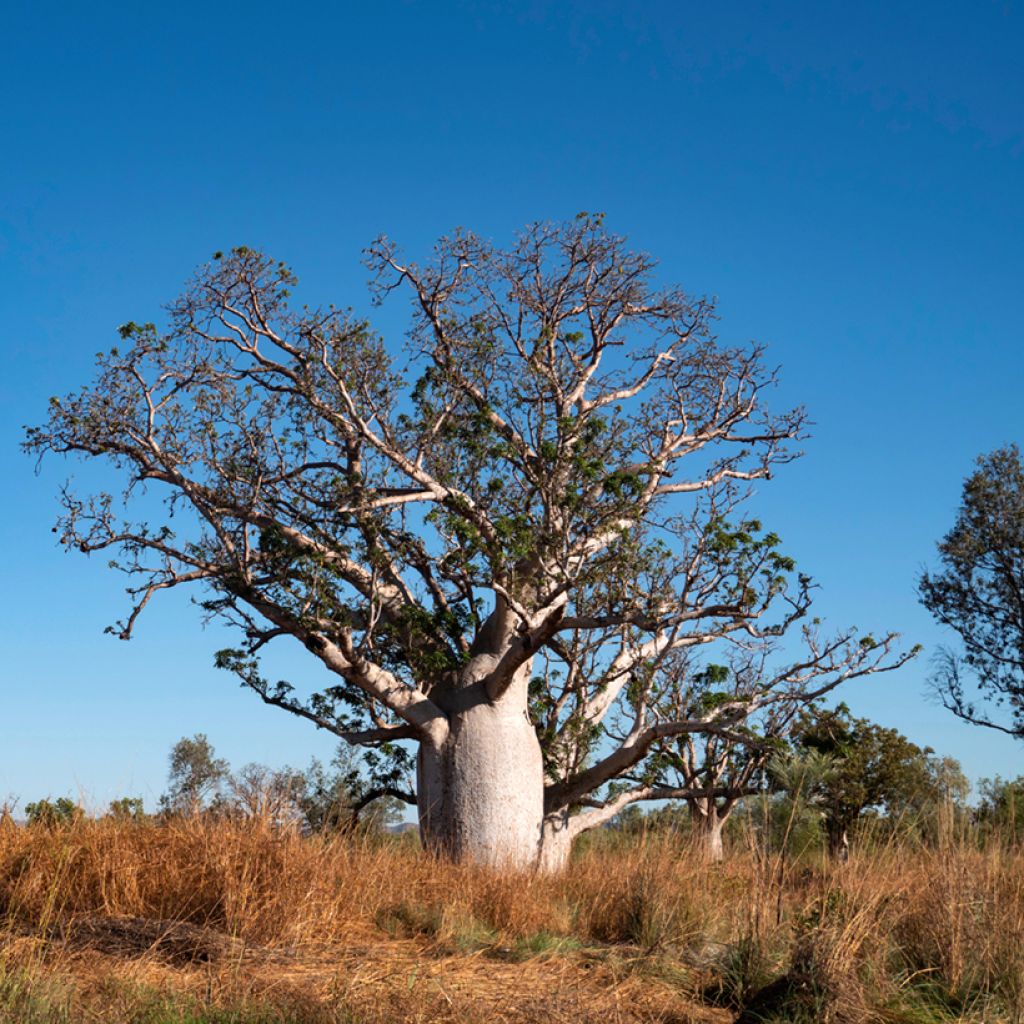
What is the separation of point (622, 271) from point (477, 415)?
Result: 3.33m

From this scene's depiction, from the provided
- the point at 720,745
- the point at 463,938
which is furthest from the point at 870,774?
the point at 463,938

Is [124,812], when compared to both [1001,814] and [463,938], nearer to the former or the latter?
[463,938]

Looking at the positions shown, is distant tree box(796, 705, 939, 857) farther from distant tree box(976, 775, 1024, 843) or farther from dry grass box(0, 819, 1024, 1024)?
dry grass box(0, 819, 1024, 1024)

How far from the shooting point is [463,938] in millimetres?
7559

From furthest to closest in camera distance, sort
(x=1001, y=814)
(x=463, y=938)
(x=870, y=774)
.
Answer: (x=870, y=774) → (x=1001, y=814) → (x=463, y=938)

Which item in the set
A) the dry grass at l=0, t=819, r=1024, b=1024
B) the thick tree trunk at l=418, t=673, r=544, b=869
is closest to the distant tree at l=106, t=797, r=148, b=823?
the dry grass at l=0, t=819, r=1024, b=1024

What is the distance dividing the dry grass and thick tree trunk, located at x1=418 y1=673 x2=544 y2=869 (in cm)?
427

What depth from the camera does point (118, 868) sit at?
286 inches

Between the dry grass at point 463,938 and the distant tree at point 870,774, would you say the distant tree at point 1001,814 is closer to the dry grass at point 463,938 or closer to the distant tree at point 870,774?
the dry grass at point 463,938

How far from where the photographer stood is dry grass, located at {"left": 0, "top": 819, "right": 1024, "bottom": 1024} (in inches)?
208

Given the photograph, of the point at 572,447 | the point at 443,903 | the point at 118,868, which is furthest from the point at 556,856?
the point at 118,868

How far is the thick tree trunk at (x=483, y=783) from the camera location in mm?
13328

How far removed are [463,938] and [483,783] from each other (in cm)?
591

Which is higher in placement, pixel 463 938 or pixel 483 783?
pixel 483 783
